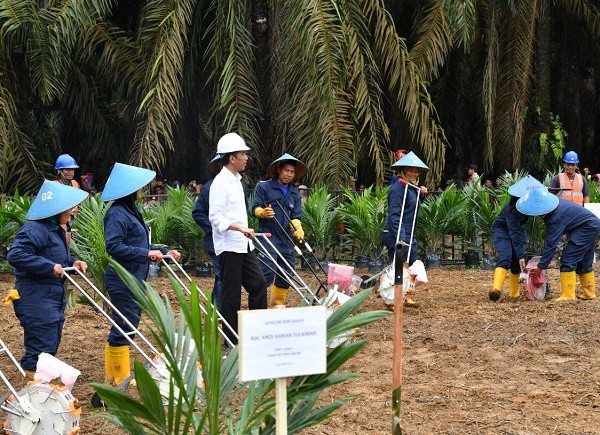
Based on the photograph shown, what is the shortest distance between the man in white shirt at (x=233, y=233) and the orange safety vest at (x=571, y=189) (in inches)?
269

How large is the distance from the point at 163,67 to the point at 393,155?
162 inches

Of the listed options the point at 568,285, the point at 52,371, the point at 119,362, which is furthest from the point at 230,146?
the point at 568,285

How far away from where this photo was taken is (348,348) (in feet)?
14.3

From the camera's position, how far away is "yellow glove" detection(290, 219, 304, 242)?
1036cm

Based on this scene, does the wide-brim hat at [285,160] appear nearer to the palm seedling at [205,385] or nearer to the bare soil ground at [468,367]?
the bare soil ground at [468,367]

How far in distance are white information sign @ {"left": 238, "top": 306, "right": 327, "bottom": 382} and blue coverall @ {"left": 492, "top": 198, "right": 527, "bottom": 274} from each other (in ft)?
23.8

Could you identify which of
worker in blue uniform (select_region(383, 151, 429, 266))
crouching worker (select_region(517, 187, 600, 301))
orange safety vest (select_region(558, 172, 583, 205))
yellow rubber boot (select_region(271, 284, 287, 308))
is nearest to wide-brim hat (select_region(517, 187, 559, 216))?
crouching worker (select_region(517, 187, 600, 301))

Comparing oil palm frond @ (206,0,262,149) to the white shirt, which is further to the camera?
oil palm frond @ (206,0,262,149)

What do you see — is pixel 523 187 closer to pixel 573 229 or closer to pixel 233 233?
pixel 573 229

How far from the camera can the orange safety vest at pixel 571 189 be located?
14.1 m

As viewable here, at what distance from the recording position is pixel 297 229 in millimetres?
10500

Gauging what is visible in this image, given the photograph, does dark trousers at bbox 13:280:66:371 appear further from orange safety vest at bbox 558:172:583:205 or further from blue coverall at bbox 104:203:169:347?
orange safety vest at bbox 558:172:583:205

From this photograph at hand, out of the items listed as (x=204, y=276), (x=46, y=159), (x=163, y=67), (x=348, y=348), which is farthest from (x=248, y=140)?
(x=348, y=348)

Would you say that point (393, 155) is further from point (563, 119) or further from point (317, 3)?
point (563, 119)
